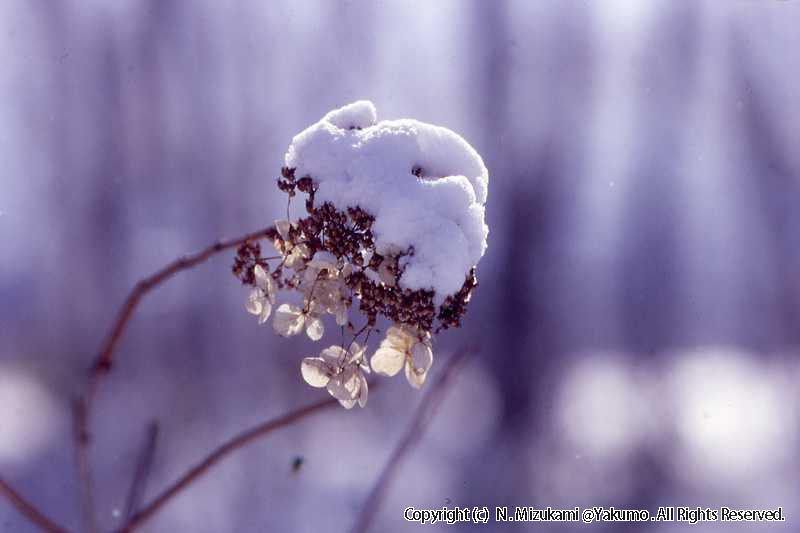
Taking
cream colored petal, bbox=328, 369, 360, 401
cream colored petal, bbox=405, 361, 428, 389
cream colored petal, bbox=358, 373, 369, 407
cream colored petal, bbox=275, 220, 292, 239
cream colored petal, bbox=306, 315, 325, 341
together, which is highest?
cream colored petal, bbox=275, 220, 292, 239

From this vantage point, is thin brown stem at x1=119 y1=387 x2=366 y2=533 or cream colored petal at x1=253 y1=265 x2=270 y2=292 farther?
cream colored petal at x1=253 y1=265 x2=270 y2=292

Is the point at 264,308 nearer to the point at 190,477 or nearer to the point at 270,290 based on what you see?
the point at 270,290

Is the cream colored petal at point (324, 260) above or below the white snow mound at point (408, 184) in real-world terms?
below

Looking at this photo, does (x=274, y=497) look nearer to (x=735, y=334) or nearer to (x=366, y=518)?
(x=366, y=518)

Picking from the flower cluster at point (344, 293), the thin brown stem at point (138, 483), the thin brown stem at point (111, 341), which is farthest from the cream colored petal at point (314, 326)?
the thin brown stem at point (138, 483)

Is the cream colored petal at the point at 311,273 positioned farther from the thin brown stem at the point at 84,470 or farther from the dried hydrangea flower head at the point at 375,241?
the thin brown stem at the point at 84,470

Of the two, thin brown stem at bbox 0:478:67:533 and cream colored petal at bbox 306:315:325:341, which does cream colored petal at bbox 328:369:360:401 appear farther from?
thin brown stem at bbox 0:478:67:533

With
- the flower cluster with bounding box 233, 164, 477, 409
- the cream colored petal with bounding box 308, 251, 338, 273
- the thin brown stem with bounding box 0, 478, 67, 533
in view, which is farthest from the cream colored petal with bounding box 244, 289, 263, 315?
the thin brown stem with bounding box 0, 478, 67, 533

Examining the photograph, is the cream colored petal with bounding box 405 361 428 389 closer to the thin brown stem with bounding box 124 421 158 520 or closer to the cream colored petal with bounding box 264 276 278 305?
the cream colored petal with bounding box 264 276 278 305

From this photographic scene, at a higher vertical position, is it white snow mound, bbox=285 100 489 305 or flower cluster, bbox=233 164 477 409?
white snow mound, bbox=285 100 489 305
